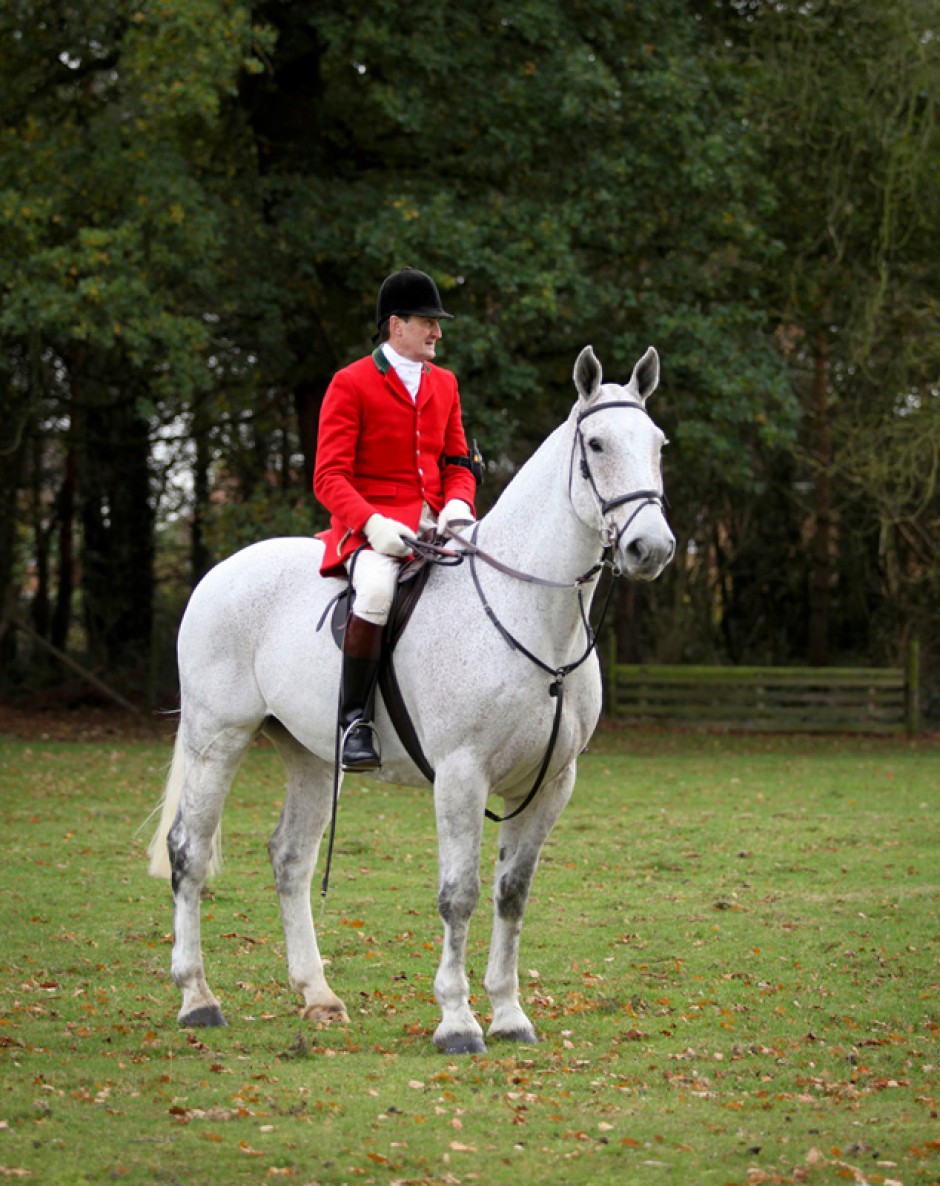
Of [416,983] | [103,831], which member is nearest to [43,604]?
[103,831]

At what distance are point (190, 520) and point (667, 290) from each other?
11.5m

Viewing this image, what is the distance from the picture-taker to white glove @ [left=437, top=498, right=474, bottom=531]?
728 centimetres

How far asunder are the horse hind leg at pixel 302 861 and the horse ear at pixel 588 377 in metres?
2.52

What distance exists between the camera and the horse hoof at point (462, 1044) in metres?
6.64

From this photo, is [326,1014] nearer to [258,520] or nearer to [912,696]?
[258,520]

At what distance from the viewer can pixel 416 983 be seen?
8.34m

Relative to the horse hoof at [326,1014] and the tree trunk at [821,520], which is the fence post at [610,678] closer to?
the tree trunk at [821,520]

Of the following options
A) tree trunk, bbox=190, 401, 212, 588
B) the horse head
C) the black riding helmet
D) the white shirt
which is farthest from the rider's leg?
tree trunk, bbox=190, 401, 212, 588

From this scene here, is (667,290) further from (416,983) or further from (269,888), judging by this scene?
(416,983)

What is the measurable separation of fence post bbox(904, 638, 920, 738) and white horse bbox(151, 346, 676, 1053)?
19.2m

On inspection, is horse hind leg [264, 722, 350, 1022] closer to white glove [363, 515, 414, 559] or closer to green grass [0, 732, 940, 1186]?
green grass [0, 732, 940, 1186]

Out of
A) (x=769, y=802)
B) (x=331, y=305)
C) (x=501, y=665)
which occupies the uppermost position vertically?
(x=331, y=305)

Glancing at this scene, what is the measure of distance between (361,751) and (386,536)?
964 mm

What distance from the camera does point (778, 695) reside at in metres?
25.7
